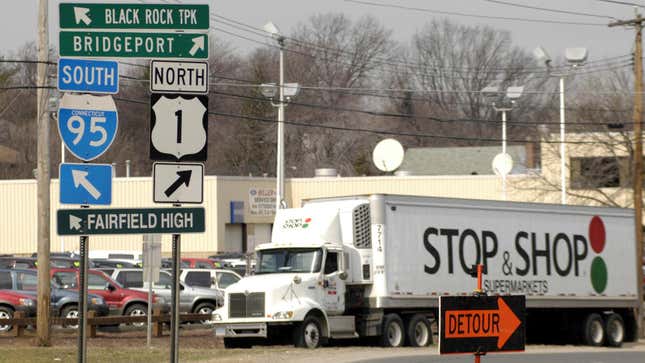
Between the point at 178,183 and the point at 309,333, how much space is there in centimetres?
1769

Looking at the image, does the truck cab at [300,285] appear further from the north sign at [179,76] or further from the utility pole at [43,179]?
the north sign at [179,76]

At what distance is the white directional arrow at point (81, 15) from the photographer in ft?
35.0

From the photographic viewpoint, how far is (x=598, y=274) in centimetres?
3375

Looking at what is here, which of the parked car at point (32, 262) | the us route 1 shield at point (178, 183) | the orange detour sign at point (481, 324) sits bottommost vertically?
the parked car at point (32, 262)

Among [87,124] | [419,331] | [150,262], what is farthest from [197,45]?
[419,331]

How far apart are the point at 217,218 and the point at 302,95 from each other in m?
28.3

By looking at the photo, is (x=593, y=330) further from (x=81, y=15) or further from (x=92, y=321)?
(x=81, y=15)

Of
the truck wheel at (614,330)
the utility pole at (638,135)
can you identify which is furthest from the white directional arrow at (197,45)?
the utility pole at (638,135)

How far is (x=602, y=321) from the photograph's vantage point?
111ft

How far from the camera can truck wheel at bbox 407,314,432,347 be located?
96.2ft

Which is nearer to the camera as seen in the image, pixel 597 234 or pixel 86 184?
pixel 86 184

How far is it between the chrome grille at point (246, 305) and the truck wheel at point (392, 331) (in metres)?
3.07

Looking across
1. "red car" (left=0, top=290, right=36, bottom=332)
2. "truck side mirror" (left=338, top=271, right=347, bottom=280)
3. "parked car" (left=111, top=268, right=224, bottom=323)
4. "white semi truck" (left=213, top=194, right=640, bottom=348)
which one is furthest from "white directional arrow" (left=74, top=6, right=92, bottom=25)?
"parked car" (left=111, top=268, right=224, bottom=323)

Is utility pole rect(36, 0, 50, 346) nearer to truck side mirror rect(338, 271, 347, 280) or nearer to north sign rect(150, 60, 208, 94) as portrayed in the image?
truck side mirror rect(338, 271, 347, 280)
